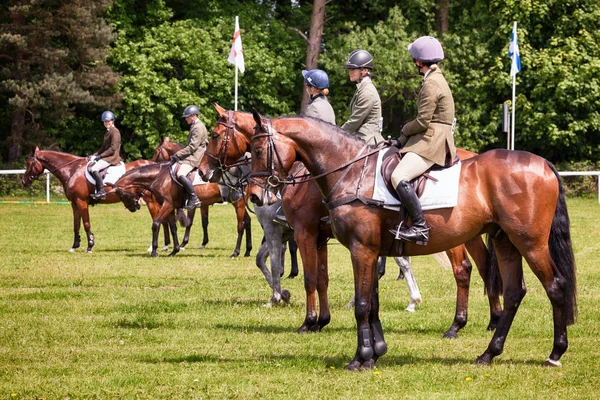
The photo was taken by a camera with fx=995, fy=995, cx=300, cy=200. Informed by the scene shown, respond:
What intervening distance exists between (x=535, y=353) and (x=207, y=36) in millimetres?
38066

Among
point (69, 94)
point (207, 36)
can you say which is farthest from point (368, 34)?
point (69, 94)

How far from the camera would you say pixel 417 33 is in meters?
46.9

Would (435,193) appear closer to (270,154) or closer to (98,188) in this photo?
(270,154)

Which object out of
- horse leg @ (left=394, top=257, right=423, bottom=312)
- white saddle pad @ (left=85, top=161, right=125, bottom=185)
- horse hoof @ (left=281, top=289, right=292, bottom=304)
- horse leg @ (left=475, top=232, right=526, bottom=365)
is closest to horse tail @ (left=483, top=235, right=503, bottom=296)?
horse leg @ (left=475, top=232, right=526, bottom=365)

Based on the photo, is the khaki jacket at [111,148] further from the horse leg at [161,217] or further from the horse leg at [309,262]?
the horse leg at [309,262]

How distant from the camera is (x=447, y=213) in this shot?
9.27 metres

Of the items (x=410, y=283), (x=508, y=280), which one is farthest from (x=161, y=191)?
(x=508, y=280)

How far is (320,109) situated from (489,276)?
9.59 ft

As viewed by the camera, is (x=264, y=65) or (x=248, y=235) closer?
(x=248, y=235)

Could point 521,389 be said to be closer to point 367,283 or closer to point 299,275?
point 367,283


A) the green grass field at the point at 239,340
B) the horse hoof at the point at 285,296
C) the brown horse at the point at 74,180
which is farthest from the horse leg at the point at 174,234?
the horse hoof at the point at 285,296

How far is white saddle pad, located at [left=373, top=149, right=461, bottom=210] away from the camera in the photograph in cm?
924

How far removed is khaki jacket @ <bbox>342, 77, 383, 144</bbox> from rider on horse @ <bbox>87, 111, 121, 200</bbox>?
1261 cm

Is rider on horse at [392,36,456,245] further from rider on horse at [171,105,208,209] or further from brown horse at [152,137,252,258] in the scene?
rider on horse at [171,105,208,209]
